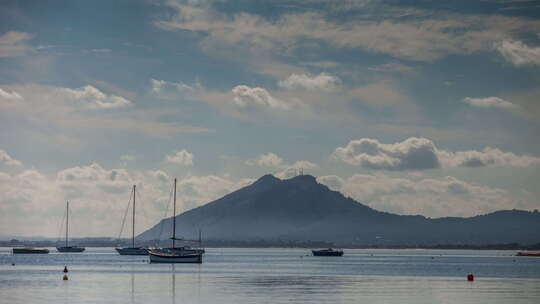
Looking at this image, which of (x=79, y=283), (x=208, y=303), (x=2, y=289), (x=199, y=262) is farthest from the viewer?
(x=199, y=262)

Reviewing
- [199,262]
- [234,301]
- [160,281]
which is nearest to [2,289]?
[160,281]

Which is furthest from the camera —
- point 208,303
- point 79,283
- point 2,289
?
point 79,283

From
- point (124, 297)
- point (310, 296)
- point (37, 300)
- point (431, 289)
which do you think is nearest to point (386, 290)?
point (431, 289)

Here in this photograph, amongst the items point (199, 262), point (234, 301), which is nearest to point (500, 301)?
point (234, 301)

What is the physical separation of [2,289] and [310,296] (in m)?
34.5

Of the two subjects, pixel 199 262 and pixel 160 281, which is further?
pixel 199 262

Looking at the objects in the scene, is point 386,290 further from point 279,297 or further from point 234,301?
point 234,301

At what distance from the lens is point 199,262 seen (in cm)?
17638

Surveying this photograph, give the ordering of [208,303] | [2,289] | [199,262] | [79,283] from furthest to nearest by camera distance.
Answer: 1. [199,262]
2. [79,283]
3. [2,289]
4. [208,303]

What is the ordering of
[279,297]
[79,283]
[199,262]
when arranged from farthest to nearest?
[199,262], [79,283], [279,297]

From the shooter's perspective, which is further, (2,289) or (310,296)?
(2,289)

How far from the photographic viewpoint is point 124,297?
79.0 meters

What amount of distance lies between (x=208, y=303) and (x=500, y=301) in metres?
26.8

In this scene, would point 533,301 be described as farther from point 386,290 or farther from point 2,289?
point 2,289
